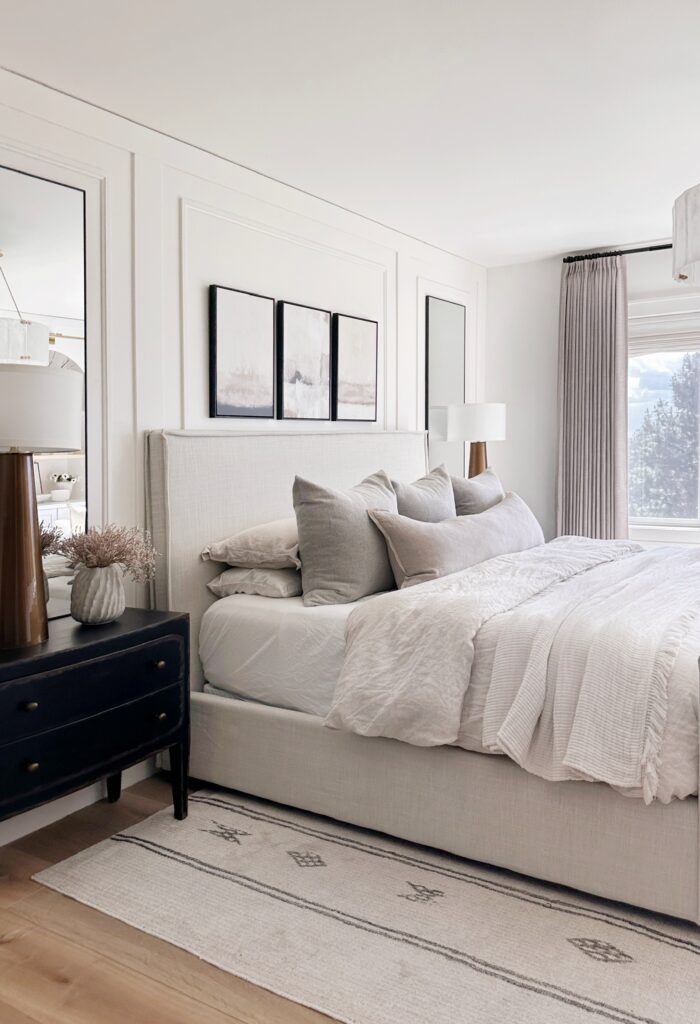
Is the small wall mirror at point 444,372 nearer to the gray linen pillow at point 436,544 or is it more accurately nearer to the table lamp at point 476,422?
the table lamp at point 476,422

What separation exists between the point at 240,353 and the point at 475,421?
1887 millimetres

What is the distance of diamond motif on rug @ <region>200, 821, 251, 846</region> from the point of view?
8.89 ft

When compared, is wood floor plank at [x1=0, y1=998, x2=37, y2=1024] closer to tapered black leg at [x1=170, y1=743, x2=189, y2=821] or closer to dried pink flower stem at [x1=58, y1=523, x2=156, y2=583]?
tapered black leg at [x1=170, y1=743, x2=189, y2=821]

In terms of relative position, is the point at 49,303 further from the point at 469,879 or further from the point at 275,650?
the point at 469,879

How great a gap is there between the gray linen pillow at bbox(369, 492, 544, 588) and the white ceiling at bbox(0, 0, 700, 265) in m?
1.54

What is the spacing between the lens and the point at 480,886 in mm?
2408

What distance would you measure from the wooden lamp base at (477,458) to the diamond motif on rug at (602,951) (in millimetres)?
3424

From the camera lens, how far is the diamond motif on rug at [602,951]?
2049 mm

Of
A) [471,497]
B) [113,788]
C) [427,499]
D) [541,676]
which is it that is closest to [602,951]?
[541,676]

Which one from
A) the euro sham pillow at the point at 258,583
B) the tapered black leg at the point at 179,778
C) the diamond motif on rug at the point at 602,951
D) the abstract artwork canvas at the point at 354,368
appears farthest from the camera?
the abstract artwork canvas at the point at 354,368

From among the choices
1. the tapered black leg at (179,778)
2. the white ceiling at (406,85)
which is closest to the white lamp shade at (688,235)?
the white ceiling at (406,85)

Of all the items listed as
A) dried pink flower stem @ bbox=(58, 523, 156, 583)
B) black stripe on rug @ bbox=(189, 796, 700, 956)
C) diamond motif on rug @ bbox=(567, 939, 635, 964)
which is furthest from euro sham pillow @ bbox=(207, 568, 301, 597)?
diamond motif on rug @ bbox=(567, 939, 635, 964)

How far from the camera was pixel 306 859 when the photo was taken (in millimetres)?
2572

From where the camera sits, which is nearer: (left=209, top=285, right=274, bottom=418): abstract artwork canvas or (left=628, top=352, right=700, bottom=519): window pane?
(left=209, top=285, right=274, bottom=418): abstract artwork canvas
